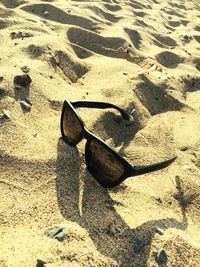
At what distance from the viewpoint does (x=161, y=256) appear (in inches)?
71.2

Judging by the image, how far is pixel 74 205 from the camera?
2.03m

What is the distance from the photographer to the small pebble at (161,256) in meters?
1.80

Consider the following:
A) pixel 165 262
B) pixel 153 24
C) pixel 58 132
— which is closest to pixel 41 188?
pixel 58 132

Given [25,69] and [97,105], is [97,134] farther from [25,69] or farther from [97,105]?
[25,69]

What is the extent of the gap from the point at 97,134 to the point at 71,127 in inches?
13.6

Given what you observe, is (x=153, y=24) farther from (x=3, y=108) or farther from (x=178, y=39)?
(x=3, y=108)

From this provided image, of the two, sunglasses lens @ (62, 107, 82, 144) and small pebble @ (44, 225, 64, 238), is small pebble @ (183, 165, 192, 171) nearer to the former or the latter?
sunglasses lens @ (62, 107, 82, 144)

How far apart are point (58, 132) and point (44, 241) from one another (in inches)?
36.4

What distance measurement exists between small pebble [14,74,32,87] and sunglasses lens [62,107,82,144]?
0.59 m

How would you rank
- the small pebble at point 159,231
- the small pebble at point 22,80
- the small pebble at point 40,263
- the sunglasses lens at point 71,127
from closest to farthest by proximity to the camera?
the small pebble at point 40,263 < the small pebble at point 159,231 < the sunglasses lens at point 71,127 < the small pebble at point 22,80

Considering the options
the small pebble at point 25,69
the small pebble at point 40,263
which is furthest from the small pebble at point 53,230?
the small pebble at point 25,69

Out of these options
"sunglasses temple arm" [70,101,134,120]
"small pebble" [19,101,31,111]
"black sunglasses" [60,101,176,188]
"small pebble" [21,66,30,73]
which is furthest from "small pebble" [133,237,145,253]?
"small pebble" [21,66,30,73]

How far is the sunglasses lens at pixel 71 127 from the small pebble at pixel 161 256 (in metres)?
0.83

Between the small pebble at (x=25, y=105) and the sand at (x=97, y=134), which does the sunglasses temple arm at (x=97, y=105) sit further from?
the small pebble at (x=25, y=105)
